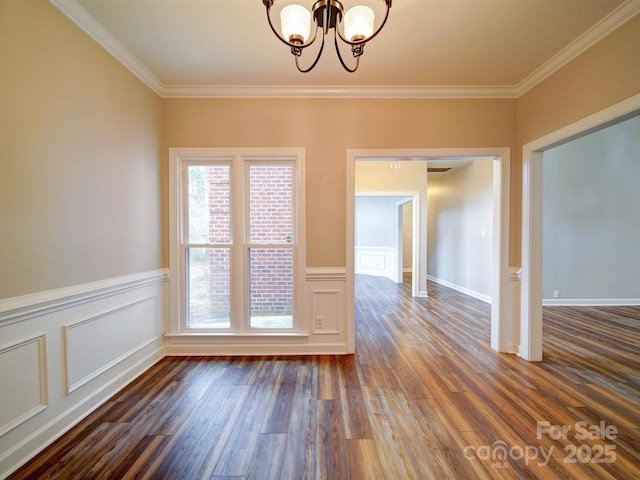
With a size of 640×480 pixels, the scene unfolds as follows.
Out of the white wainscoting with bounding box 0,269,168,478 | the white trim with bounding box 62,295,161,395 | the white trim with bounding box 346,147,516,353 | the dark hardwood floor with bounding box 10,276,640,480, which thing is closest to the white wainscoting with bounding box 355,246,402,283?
the white trim with bounding box 346,147,516,353

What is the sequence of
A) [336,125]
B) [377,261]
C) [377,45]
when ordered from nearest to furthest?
[377,45] → [336,125] → [377,261]

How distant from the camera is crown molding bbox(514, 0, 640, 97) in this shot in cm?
169

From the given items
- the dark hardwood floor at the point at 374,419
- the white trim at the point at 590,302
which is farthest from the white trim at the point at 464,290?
the dark hardwood floor at the point at 374,419

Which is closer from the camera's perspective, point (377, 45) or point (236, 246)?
point (377, 45)

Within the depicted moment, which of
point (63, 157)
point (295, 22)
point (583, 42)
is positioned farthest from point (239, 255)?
point (583, 42)

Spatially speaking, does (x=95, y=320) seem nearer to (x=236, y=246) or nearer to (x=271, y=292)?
(x=236, y=246)

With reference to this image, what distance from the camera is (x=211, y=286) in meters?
2.75

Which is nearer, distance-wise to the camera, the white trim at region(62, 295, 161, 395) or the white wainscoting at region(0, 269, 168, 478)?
the white wainscoting at region(0, 269, 168, 478)

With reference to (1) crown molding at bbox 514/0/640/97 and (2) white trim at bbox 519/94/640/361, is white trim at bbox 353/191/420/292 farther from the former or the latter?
(1) crown molding at bbox 514/0/640/97

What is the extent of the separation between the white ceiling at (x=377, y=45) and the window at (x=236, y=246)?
781 millimetres

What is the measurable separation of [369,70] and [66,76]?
90.6 inches

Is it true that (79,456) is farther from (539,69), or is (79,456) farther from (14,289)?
(539,69)

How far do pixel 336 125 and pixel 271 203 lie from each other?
108 centimetres

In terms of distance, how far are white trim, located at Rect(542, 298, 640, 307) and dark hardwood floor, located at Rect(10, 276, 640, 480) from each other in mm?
1846
